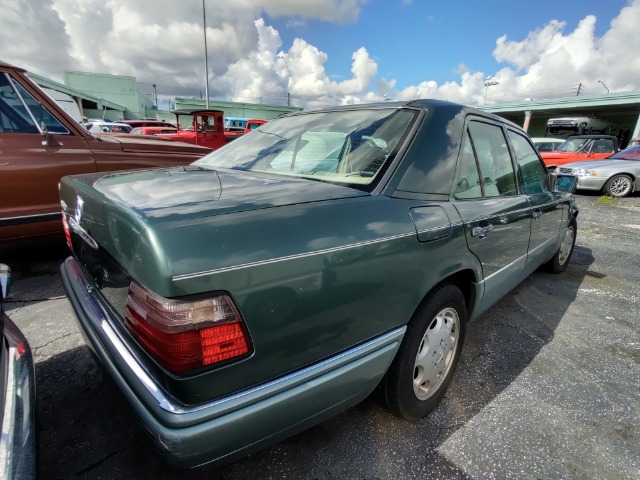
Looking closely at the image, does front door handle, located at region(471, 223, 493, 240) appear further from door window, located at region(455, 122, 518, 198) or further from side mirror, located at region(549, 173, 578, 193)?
side mirror, located at region(549, 173, 578, 193)

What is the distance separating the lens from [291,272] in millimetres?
1170

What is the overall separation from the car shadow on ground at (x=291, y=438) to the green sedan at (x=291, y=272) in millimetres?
152

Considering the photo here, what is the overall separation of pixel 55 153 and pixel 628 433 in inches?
194

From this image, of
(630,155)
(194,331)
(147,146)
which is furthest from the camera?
(630,155)

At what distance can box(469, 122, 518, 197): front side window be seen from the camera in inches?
87.4

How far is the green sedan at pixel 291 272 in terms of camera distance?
108cm

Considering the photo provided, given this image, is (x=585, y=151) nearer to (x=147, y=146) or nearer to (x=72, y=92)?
(x=147, y=146)

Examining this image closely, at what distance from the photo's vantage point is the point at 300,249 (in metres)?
1.20

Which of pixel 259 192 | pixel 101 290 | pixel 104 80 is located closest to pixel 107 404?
pixel 101 290

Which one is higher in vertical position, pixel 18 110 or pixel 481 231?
pixel 18 110

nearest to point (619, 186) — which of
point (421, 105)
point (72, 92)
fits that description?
point (421, 105)

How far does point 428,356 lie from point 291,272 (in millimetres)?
1093

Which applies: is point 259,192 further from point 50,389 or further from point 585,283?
point 585,283

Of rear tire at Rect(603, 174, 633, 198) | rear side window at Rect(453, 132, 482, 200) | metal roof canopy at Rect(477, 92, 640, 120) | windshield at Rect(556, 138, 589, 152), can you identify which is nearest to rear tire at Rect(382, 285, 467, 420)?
rear side window at Rect(453, 132, 482, 200)
